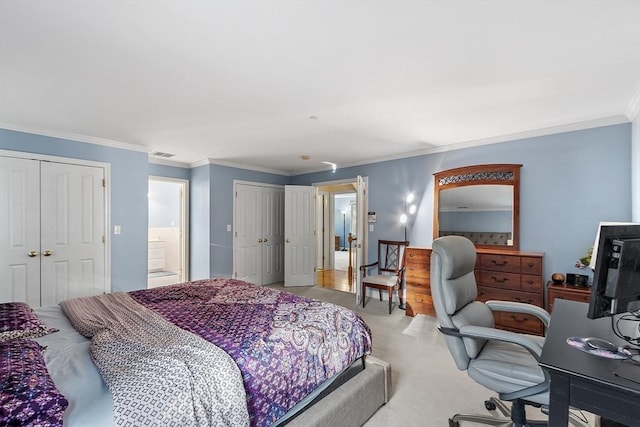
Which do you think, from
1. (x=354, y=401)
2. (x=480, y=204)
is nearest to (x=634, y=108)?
(x=480, y=204)

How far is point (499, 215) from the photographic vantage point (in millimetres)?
3775

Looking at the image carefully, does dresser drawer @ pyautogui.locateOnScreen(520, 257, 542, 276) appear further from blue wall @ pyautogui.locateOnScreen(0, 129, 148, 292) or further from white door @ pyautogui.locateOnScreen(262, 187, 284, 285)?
blue wall @ pyautogui.locateOnScreen(0, 129, 148, 292)

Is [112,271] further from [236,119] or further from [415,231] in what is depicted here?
[415,231]

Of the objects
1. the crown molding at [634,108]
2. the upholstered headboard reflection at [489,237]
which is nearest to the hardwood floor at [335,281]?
the upholstered headboard reflection at [489,237]

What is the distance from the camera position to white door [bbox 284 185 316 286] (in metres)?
5.85

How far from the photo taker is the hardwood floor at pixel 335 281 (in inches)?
223

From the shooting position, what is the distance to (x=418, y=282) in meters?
3.97

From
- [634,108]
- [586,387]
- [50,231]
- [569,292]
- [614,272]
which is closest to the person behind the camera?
[586,387]

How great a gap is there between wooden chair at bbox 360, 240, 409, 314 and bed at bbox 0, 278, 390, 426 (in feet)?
7.29

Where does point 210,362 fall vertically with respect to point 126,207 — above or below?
below

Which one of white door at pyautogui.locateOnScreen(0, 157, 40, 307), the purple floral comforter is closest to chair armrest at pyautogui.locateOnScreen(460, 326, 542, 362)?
the purple floral comforter

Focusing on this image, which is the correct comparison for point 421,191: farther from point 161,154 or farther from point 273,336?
point 161,154

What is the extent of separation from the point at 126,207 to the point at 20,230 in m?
1.05

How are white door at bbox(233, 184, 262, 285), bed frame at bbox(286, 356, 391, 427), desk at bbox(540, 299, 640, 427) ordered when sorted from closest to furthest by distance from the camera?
desk at bbox(540, 299, 640, 427), bed frame at bbox(286, 356, 391, 427), white door at bbox(233, 184, 262, 285)
